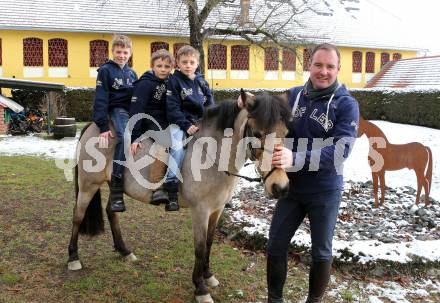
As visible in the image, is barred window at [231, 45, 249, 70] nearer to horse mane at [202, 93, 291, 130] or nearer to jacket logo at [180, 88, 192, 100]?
jacket logo at [180, 88, 192, 100]

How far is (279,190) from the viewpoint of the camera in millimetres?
2822

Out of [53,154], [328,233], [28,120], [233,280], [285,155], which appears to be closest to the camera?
[285,155]

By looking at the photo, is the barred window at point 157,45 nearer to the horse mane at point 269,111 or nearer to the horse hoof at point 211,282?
the horse hoof at point 211,282

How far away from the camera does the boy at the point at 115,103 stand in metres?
4.38

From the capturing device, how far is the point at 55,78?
2288 cm

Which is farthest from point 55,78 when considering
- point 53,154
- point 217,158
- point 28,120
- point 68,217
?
point 217,158

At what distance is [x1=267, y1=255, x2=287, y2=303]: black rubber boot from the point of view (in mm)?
3393

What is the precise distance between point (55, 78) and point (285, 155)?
2243cm

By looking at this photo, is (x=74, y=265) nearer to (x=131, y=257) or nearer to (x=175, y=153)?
(x=131, y=257)

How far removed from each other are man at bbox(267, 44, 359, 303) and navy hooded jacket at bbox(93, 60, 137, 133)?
202 cm

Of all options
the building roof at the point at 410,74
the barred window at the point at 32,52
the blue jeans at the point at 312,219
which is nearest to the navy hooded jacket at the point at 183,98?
the blue jeans at the point at 312,219

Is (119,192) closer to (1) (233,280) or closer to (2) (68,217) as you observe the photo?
(1) (233,280)

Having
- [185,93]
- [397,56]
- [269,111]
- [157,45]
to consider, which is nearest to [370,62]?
[397,56]

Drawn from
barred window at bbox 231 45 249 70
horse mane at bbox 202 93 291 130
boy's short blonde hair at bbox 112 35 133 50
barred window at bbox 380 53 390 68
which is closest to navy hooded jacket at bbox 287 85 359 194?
horse mane at bbox 202 93 291 130
